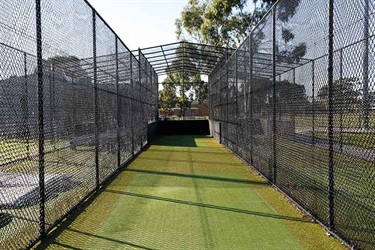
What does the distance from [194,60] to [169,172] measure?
10.0 metres

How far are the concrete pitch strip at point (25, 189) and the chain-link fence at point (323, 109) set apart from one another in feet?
9.10

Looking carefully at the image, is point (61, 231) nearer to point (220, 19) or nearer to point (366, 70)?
point (366, 70)

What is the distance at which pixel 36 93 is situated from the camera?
3.52 m

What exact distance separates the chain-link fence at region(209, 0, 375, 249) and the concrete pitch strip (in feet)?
9.10

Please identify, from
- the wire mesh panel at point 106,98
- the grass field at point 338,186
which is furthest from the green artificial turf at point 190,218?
the wire mesh panel at point 106,98

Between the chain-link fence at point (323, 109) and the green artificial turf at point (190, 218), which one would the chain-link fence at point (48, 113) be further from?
the chain-link fence at point (323, 109)

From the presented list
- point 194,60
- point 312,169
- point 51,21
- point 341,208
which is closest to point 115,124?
point 51,21

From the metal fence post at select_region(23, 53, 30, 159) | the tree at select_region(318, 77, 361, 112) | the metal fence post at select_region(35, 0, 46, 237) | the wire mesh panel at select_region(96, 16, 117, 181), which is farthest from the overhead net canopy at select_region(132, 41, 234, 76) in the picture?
the tree at select_region(318, 77, 361, 112)

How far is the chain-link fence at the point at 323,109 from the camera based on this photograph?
3.01 m

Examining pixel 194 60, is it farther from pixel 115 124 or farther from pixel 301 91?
pixel 301 91

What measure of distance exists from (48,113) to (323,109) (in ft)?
8.99

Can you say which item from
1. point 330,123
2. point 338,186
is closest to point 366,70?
point 330,123

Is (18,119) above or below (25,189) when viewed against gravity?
above

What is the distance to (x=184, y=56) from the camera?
15523 millimetres
